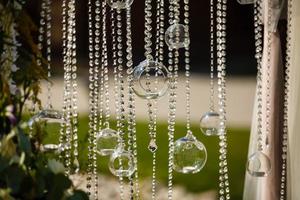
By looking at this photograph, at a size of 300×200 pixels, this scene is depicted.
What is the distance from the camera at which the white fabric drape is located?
2.23 m

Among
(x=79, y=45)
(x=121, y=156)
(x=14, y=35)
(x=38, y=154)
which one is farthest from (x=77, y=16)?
(x=38, y=154)

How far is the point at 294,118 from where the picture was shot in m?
2.24

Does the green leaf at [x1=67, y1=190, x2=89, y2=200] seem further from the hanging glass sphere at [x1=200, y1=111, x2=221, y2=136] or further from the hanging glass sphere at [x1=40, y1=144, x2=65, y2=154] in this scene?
the hanging glass sphere at [x1=200, y1=111, x2=221, y2=136]

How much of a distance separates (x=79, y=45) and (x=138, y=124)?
48 cm

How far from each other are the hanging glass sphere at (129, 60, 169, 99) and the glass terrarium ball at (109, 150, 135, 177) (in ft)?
0.62

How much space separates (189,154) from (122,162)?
21 cm

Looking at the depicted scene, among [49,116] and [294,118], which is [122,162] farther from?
[294,118]

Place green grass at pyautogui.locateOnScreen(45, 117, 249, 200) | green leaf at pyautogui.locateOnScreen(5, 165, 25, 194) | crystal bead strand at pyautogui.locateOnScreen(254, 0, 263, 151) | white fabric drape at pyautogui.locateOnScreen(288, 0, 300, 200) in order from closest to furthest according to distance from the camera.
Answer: green leaf at pyautogui.locateOnScreen(5, 165, 25, 194)
crystal bead strand at pyautogui.locateOnScreen(254, 0, 263, 151)
white fabric drape at pyautogui.locateOnScreen(288, 0, 300, 200)
green grass at pyautogui.locateOnScreen(45, 117, 249, 200)

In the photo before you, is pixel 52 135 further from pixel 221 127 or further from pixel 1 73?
pixel 221 127

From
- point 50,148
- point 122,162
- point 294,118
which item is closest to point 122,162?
point 122,162

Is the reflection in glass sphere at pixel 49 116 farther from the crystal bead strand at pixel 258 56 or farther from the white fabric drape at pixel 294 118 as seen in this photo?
the white fabric drape at pixel 294 118

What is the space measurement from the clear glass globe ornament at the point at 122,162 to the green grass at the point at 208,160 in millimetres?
958

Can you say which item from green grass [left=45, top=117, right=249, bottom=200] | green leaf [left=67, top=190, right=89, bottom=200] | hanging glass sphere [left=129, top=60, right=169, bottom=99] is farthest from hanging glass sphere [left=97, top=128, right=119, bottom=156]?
green grass [left=45, top=117, right=249, bottom=200]

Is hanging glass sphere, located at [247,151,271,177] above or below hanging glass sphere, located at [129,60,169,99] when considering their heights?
below
